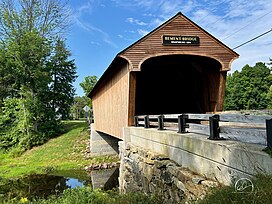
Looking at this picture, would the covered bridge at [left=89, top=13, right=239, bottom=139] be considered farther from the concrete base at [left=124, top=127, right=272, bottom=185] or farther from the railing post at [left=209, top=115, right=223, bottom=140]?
the railing post at [left=209, top=115, right=223, bottom=140]

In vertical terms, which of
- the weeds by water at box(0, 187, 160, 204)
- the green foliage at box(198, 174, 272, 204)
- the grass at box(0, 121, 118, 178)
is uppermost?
the green foliage at box(198, 174, 272, 204)

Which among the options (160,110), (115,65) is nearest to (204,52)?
(115,65)

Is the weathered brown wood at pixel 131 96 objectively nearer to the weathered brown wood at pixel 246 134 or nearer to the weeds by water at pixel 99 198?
the weeds by water at pixel 99 198

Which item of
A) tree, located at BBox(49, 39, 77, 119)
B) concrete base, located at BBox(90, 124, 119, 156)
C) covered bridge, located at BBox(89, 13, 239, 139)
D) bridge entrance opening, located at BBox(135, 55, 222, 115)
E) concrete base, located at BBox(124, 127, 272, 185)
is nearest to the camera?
concrete base, located at BBox(124, 127, 272, 185)

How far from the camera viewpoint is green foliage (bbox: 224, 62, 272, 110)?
3431cm

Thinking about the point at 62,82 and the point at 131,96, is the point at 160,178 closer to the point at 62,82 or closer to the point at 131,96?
the point at 131,96

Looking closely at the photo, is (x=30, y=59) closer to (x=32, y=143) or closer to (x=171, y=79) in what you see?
(x=32, y=143)

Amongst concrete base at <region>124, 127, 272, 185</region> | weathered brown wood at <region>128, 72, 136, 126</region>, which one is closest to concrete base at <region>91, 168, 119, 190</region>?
weathered brown wood at <region>128, 72, 136, 126</region>

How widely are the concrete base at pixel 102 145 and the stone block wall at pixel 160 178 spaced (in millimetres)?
8374

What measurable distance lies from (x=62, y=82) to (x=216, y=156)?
24.1 metres

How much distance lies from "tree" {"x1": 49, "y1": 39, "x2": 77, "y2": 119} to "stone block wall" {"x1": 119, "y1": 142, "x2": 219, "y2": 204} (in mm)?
18407

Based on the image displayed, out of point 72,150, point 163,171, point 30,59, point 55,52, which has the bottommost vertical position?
point 72,150

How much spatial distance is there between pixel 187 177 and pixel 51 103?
2264 centimetres

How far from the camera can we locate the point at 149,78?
42.7 ft
